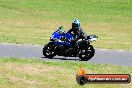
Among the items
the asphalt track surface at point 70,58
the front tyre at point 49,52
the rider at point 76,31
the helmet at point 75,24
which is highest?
the helmet at point 75,24

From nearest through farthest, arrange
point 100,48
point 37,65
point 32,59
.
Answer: point 37,65 < point 32,59 < point 100,48

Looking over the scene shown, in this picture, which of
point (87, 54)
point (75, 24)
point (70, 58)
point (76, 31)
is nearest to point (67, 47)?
point (70, 58)

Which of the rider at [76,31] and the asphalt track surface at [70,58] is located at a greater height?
the rider at [76,31]

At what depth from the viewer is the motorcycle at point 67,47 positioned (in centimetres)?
2097

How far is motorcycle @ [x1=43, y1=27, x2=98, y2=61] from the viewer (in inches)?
826

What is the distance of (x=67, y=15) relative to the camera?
→ 4906cm

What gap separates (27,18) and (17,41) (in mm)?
18660

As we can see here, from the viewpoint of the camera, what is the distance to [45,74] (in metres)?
16.3

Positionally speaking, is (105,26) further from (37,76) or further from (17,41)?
(37,76)

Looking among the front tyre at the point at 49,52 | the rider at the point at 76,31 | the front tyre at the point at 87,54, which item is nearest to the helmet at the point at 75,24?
the rider at the point at 76,31

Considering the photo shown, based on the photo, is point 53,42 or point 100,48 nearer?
point 53,42

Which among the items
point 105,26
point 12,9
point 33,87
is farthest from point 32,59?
point 12,9

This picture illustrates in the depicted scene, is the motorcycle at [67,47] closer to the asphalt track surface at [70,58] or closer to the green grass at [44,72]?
the asphalt track surface at [70,58]

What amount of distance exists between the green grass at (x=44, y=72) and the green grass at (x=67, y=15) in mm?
18155
